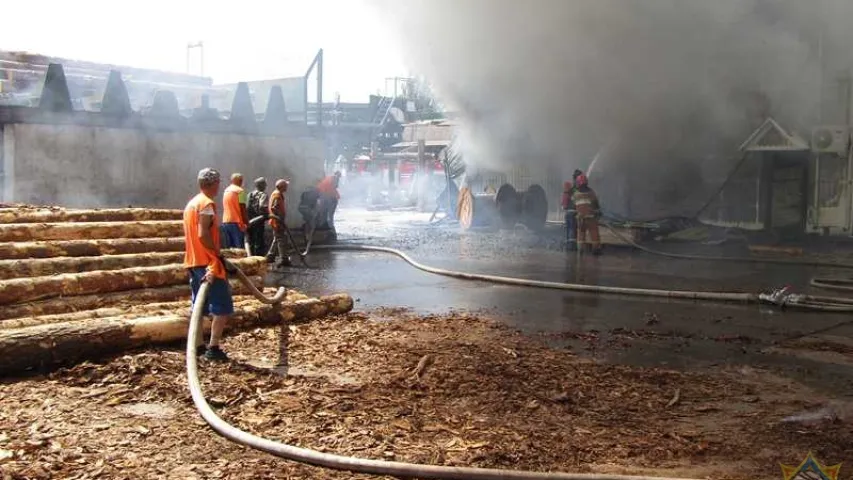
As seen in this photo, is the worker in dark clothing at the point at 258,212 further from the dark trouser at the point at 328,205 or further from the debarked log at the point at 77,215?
the debarked log at the point at 77,215

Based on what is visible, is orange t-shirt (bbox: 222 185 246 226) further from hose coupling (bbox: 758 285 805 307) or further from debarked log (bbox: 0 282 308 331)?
hose coupling (bbox: 758 285 805 307)

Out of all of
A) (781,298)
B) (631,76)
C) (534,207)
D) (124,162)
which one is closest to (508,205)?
(534,207)

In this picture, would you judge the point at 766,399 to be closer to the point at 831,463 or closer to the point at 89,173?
the point at 831,463

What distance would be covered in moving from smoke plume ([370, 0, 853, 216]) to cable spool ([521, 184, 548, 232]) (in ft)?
3.12

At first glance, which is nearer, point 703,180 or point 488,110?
point 703,180

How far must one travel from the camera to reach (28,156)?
1216 cm

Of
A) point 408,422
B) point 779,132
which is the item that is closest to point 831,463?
point 408,422

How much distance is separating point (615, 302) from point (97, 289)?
5856 mm

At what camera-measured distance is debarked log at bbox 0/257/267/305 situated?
5934 millimetres

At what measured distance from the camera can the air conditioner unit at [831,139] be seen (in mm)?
13570

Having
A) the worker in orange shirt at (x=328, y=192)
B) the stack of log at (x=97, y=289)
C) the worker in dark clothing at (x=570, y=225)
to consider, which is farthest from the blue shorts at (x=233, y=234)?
the worker in dark clothing at (x=570, y=225)

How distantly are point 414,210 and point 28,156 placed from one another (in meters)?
18.3

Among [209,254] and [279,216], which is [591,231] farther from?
[209,254]

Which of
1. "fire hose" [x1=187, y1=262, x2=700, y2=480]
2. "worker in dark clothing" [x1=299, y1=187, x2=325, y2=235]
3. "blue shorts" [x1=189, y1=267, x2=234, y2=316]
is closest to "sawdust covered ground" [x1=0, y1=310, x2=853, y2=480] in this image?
"fire hose" [x1=187, y1=262, x2=700, y2=480]
